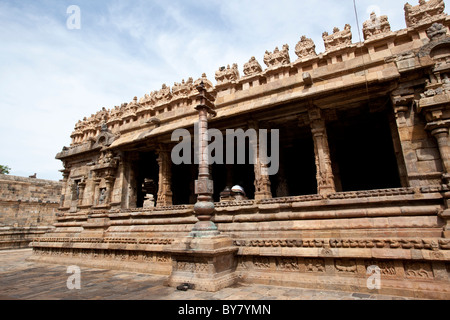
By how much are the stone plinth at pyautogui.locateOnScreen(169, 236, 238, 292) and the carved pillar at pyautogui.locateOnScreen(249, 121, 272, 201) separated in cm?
224

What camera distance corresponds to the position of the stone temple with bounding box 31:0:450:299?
605cm

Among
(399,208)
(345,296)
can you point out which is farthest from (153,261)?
(399,208)

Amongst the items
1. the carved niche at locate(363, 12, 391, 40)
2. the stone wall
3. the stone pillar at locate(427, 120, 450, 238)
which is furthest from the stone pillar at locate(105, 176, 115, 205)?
the stone wall

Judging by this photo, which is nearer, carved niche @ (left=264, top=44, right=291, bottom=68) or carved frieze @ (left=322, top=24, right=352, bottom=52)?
carved frieze @ (left=322, top=24, right=352, bottom=52)

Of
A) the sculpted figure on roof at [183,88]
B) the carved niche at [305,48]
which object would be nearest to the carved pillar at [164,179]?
the sculpted figure on roof at [183,88]

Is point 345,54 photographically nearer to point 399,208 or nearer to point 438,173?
point 438,173

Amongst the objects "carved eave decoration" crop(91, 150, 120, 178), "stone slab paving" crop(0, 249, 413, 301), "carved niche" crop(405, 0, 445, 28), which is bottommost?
"stone slab paving" crop(0, 249, 413, 301)

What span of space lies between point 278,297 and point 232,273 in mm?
1688

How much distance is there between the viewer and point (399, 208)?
6387mm

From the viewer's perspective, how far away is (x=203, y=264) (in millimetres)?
6320

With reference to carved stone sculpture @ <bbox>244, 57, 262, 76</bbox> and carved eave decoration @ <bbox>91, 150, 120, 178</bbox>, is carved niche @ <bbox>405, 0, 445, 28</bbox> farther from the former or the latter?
carved eave decoration @ <bbox>91, 150, 120, 178</bbox>

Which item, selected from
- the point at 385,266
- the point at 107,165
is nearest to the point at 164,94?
the point at 107,165

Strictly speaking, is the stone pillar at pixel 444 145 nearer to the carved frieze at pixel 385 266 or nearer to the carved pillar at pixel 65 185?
the carved frieze at pixel 385 266

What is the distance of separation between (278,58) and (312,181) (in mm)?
6322
